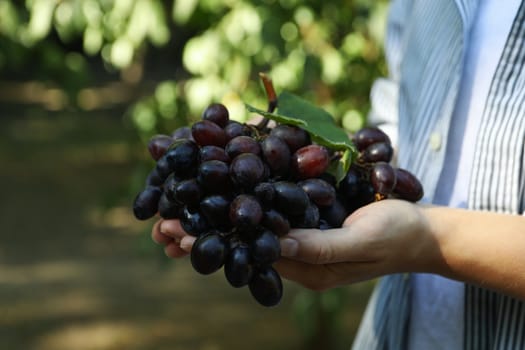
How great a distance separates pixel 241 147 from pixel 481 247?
0.38m

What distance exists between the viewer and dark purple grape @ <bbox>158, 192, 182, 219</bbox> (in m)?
1.08

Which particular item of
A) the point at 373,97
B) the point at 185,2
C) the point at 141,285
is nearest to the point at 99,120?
the point at 141,285

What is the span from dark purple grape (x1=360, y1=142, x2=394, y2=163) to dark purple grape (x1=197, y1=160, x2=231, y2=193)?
0.28 m

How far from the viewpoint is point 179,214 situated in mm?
1064

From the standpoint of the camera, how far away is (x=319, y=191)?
1.02 metres

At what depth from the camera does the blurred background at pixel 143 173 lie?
2309mm

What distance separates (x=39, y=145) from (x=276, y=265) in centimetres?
705

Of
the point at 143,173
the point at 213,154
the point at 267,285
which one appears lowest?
the point at 267,285

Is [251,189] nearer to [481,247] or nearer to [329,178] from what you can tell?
[329,178]

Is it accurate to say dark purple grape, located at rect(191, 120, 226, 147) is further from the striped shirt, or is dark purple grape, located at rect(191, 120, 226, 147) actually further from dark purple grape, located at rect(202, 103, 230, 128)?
the striped shirt

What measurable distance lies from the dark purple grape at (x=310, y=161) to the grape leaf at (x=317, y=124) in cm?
4

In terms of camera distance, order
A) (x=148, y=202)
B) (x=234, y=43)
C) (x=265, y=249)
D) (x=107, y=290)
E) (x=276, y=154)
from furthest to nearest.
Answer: (x=107, y=290) → (x=234, y=43) → (x=148, y=202) → (x=276, y=154) → (x=265, y=249)

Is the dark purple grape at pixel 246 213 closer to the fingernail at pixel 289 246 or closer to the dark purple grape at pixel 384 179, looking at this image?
the fingernail at pixel 289 246

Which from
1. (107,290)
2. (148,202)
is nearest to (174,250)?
(148,202)
